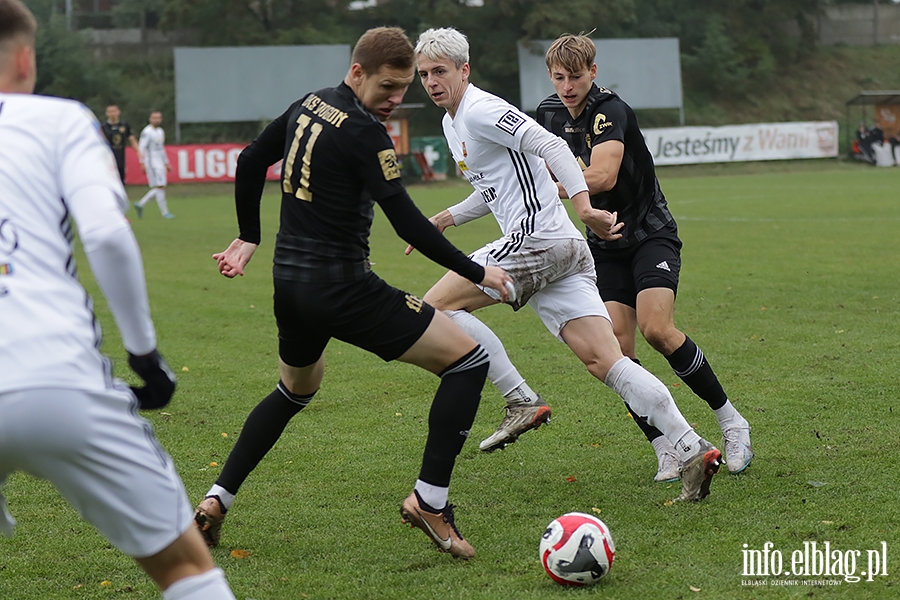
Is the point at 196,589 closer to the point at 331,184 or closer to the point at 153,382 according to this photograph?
the point at 153,382

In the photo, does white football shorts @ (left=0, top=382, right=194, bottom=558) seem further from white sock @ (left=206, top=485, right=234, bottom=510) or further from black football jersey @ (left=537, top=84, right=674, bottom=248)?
black football jersey @ (left=537, top=84, right=674, bottom=248)

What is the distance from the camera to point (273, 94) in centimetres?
4153

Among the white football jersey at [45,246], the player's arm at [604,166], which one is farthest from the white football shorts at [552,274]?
the white football jersey at [45,246]

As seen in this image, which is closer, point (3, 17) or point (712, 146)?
point (3, 17)

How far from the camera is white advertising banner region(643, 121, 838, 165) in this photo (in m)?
39.3

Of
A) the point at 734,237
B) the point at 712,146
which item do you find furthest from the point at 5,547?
the point at 712,146

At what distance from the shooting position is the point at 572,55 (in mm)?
5121

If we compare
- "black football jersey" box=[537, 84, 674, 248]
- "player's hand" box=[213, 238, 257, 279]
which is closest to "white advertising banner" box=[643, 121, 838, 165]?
"black football jersey" box=[537, 84, 674, 248]

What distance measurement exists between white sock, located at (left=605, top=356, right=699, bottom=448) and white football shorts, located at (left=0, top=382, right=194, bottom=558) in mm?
2703

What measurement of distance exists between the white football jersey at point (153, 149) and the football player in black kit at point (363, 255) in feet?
68.6

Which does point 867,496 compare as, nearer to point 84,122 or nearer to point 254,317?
point 84,122

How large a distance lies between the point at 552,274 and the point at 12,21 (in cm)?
302

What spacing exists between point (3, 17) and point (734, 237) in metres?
15.1

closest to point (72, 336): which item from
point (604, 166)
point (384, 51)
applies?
point (384, 51)
